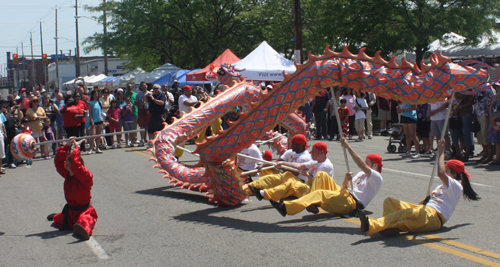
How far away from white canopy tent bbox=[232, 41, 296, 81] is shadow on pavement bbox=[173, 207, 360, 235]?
1282 cm

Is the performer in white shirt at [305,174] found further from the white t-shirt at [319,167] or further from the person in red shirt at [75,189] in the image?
the person in red shirt at [75,189]

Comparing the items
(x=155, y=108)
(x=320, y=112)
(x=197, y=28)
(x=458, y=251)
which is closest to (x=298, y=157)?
A: (x=458, y=251)

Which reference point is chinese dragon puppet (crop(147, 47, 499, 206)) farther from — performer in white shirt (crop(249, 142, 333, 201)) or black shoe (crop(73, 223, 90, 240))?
black shoe (crop(73, 223, 90, 240))

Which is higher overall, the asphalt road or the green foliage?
the green foliage

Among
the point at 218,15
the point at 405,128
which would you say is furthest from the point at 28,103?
the point at 218,15

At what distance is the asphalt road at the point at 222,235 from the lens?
5445 millimetres

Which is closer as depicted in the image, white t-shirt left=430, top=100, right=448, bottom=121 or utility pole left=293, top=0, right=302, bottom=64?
white t-shirt left=430, top=100, right=448, bottom=121

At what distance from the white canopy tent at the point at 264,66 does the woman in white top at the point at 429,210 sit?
14228mm

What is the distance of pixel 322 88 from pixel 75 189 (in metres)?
3.62

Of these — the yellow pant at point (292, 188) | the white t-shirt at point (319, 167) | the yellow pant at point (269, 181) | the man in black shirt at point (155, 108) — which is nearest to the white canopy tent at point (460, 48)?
the man in black shirt at point (155, 108)

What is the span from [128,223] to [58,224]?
3.06 feet

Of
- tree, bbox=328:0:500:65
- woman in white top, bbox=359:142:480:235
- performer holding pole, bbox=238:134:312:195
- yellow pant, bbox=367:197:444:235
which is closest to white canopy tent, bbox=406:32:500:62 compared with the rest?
tree, bbox=328:0:500:65

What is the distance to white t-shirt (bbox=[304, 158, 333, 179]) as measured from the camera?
7773 millimetres

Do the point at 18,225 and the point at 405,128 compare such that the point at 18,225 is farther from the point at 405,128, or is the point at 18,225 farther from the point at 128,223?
the point at 405,128
